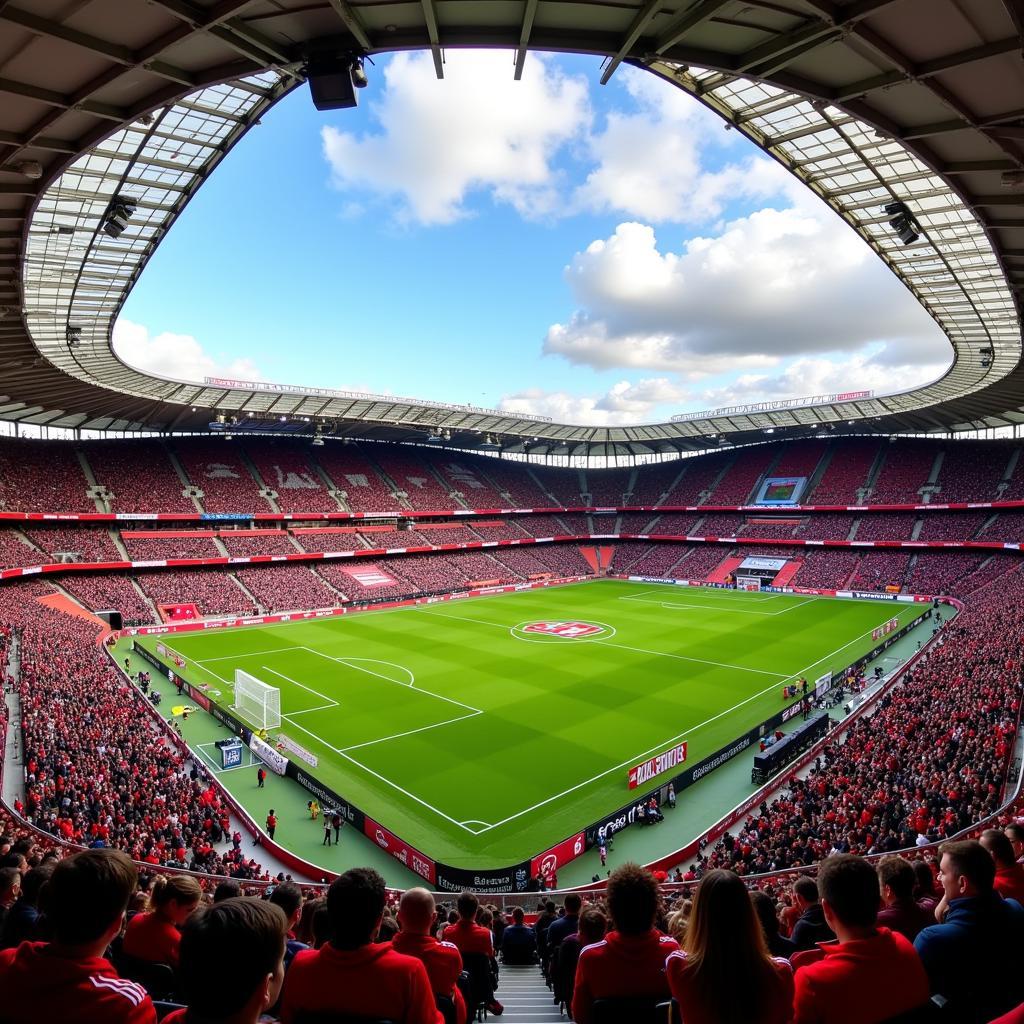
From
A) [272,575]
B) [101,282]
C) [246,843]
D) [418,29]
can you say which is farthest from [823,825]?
[272,575]

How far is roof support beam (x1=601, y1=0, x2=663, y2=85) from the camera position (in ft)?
29.5

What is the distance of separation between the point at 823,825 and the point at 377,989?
1777 centimetres

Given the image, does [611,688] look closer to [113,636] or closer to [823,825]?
[823,825]

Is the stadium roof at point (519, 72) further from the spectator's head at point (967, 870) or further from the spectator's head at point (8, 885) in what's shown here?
the spectator's head at point (8, 885)

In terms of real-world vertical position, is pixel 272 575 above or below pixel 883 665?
above

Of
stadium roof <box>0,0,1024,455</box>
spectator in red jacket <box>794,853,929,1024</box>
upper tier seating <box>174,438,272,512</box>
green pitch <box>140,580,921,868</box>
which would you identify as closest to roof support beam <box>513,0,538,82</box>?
stadium roof <box>0,0,1024,455</box>

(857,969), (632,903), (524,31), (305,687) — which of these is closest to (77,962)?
(632,903)

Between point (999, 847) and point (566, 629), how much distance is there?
4218cm

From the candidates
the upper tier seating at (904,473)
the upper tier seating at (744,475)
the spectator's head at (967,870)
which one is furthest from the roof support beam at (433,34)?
the upper tier seating at (744,475)

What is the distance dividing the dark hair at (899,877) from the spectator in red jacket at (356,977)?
11.6 feet

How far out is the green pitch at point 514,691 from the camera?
21.9m

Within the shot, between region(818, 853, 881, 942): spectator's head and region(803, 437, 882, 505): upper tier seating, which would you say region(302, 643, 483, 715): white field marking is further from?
region(803, 437, 882, 505): upper tier seating

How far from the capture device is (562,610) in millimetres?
54562

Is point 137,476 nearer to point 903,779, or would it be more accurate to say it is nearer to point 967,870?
point 903,779
